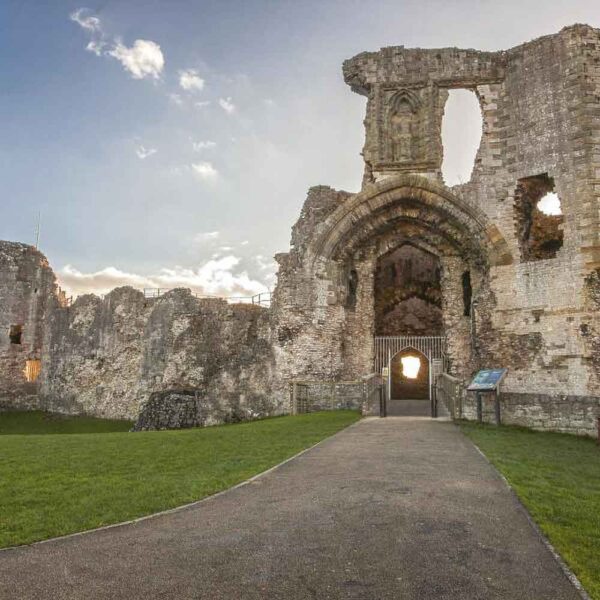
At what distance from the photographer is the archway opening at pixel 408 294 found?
78.5ft

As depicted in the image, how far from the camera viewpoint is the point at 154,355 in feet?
71.5

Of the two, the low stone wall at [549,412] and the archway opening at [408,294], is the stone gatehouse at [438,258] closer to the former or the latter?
the low stone wall at [549,412]

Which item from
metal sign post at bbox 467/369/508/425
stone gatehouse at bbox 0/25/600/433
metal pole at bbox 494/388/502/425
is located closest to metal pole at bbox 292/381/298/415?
stone gatehouse at bbox 0/25/600/433

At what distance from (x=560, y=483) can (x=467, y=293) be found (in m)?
13.5

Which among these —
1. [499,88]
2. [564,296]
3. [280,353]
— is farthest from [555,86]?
[280,353]

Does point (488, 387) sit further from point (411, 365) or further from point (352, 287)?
point (411, 365)

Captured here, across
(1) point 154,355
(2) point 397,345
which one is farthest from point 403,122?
(1) point 154,355

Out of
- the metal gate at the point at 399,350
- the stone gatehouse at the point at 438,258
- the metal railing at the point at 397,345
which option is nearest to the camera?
the stone gatehouse at the point at 438,258

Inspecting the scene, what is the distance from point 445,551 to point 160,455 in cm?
604

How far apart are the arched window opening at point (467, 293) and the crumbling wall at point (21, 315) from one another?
18.6 meters

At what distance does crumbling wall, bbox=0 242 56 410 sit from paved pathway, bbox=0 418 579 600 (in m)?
23.5

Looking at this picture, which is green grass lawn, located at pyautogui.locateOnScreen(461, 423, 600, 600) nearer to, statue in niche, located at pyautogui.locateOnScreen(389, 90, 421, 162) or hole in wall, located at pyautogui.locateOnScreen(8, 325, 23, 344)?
statue in niche, located at pyautogui.locateOnScreen(389, 90, 421, 162)

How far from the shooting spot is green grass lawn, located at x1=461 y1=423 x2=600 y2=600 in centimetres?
435

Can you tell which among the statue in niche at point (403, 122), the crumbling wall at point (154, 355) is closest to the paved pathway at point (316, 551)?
the crumbling wall at point (154, 355)
